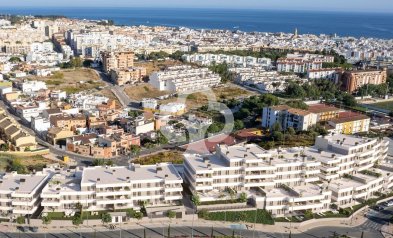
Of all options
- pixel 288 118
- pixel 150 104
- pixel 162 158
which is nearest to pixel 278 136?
pixel 288 118

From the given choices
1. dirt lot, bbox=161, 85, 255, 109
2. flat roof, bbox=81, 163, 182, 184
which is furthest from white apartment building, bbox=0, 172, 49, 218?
dirt lot, bbox=161, 85, 255, 109

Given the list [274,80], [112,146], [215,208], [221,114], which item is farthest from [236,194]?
[274,80]

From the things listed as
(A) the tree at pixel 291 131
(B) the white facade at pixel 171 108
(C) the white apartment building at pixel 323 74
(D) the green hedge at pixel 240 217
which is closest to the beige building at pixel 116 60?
(B) the white facade at pixel 171 108

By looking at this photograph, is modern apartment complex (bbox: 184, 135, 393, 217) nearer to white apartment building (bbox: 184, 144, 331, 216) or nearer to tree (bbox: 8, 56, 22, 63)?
white apartment building (bbox: 184, 144, 331, 216)

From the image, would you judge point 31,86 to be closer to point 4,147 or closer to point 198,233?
point 4,147

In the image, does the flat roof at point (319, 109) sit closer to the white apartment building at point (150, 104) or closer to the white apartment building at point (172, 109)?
the white apartment building at point (172, 109)

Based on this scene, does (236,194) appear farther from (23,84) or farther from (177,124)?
(23,84)
